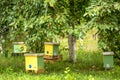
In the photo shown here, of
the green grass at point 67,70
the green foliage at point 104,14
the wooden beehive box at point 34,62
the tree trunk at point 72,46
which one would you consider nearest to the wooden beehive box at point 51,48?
the green grass at point 67,70

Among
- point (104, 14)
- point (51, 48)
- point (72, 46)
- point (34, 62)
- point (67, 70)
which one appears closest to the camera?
point (104, 14)

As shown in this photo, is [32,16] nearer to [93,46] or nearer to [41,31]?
[41,31]

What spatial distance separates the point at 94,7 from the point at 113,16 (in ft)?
2.11

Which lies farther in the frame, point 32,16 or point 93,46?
point 93,46

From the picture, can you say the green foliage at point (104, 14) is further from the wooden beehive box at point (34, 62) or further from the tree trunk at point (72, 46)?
the tree trunk at point (72, 46)

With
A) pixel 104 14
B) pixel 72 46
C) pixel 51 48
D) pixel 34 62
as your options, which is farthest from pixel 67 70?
pixel 72 46

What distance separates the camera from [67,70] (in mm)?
7461

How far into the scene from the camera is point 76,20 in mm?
8758

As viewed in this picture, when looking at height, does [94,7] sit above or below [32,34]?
above

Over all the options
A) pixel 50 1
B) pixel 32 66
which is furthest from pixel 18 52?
pixel 50 1

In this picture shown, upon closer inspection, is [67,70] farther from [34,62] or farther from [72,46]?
[72,46]

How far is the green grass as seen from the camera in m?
8.04

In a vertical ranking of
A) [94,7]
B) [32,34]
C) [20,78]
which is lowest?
[20,78]

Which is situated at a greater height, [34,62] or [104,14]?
[104,14]
